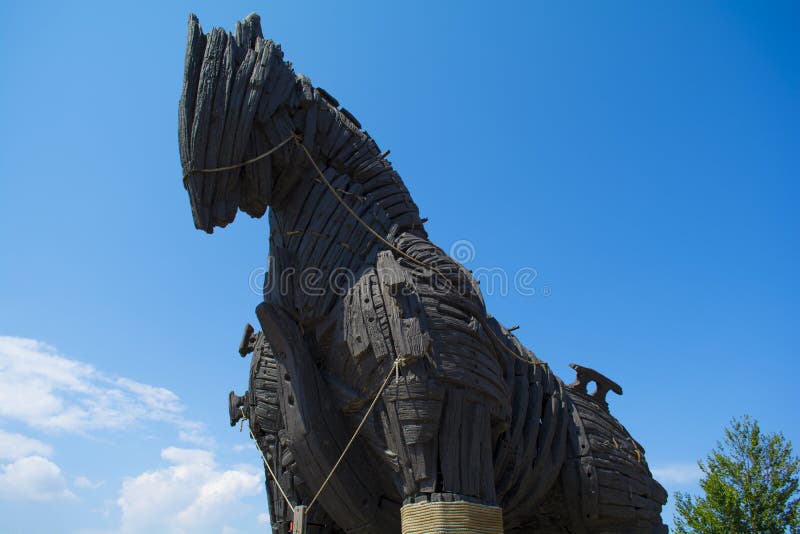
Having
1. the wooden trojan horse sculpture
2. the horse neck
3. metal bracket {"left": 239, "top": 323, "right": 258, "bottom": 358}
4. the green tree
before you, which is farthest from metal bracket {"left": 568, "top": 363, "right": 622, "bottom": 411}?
the green tree

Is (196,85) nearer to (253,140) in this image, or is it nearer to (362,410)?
(253,140)

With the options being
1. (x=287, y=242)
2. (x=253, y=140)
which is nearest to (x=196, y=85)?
(x=253, y=140)

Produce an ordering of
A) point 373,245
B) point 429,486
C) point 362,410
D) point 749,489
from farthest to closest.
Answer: point 749,489 < point 373,245 < point 362,410 < point 429,486

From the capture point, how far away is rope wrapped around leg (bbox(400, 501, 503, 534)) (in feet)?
11.5

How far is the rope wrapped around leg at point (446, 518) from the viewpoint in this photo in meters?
3.49

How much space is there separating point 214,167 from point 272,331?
3.78 feet

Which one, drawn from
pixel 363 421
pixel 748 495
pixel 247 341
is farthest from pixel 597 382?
pixel 748 495

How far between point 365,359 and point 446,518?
101cm

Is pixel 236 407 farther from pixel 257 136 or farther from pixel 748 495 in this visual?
pixel 748 495

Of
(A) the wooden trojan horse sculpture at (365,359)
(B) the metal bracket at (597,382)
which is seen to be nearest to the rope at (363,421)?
(A) the wooden trojan horse sculpture at (365,359)

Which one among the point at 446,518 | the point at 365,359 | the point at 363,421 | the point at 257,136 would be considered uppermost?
the point at 257,136

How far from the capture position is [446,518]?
3500 millimetres

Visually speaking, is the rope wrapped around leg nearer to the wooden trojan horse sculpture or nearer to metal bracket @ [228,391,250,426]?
the wooden trojan horse sculpture

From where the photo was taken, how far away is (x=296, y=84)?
4535 millimetres
